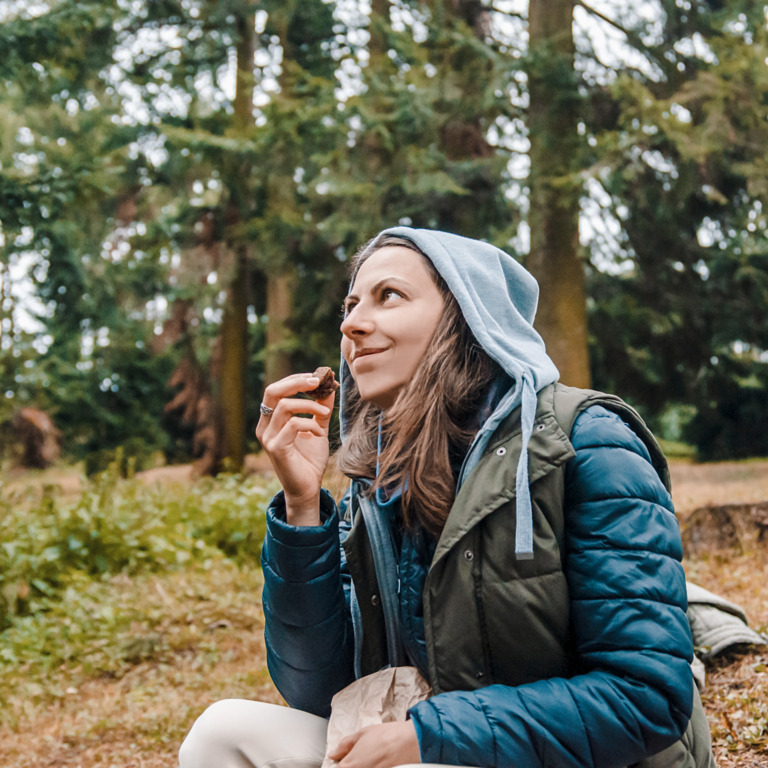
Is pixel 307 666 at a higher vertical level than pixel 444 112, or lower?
lower

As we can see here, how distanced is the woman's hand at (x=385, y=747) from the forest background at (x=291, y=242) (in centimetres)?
181

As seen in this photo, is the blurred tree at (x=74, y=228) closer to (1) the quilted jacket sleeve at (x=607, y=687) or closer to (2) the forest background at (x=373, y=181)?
(2) the forest background at (x=373, y=181)

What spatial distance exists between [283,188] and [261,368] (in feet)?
27.2

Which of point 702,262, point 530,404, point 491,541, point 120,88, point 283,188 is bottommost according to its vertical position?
point 491,541

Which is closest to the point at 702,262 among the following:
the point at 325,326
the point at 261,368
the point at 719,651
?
the point at 325,326

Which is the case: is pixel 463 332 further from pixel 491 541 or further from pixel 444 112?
pixel 444 112

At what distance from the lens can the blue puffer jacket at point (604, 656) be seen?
149 centimetres

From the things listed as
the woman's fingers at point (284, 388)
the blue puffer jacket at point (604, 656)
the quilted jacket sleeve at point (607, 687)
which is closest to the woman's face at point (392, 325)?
the woman's fingers at point (284, 388)

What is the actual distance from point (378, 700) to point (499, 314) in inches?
37.7

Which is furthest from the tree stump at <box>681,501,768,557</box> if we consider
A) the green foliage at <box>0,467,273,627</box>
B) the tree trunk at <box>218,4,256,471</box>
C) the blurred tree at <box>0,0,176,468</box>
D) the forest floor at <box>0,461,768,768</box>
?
the tree trunk at <box>218,4,256,471</box>

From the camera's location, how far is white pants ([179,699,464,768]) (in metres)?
1.82

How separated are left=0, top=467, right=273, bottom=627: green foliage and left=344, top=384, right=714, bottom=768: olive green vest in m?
4.98

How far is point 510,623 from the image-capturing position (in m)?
1.58

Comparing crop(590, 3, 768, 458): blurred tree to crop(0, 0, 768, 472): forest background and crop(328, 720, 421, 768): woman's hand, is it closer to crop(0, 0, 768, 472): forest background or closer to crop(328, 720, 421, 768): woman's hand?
crop(0, 0, 768, 472): forest background
